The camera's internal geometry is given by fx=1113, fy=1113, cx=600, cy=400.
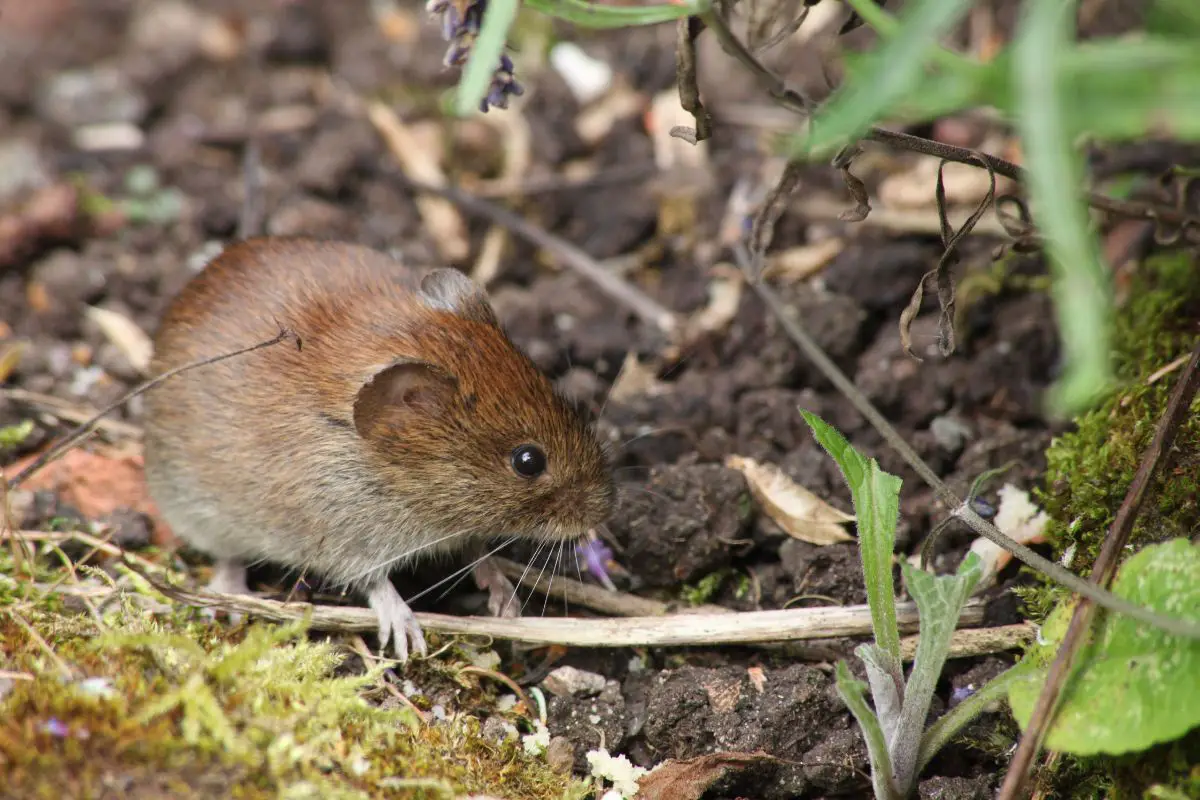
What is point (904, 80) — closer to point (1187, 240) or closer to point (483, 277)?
point (1187, 240)

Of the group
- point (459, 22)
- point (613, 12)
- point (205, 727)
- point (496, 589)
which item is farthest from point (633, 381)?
point (205, 727)

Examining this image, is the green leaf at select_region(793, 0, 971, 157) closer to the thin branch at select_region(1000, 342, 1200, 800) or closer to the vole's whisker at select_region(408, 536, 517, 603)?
the thin branch at select_region(1000, 342, 1200, 800)

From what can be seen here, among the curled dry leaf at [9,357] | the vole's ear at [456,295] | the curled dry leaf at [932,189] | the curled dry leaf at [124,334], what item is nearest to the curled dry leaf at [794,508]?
the vole's ear at [456,295]

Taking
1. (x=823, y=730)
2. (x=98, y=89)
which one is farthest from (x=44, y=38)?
(x=823, y=730)

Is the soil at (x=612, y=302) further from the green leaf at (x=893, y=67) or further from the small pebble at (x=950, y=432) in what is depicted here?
the green leaf at (x=893, y=67)

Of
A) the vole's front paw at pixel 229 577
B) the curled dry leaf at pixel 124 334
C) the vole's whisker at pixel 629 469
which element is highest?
the vole's whisker at pixel 629 469

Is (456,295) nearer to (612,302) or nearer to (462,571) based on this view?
(462,571)

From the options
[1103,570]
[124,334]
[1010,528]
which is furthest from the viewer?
[124,334]
